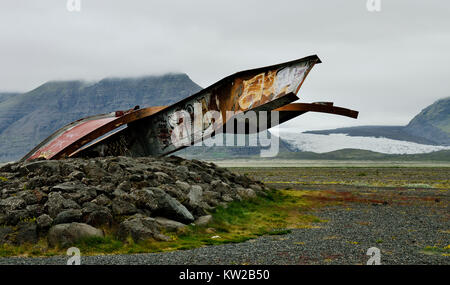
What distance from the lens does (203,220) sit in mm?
15195

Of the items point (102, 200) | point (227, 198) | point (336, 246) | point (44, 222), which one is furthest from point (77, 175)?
point (336, 246)

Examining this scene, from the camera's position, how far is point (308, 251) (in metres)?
11.4

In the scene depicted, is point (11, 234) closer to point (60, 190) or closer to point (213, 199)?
point (60, 190)

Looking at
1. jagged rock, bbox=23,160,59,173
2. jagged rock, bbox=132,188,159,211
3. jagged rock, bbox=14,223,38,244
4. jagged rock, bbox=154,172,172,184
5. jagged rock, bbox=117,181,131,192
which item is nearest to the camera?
jagged rock, bbox=14,223,38,244

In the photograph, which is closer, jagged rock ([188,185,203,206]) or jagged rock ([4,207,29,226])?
jagged rock ([4,207,29,226])

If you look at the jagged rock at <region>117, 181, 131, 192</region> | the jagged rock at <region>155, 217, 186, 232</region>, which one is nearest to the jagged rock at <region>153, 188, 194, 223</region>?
the jagged rock at <region>155, 217, 186, 232</region>

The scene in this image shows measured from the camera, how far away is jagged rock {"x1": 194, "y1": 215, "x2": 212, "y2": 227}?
1493cm

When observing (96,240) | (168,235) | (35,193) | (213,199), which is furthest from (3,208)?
(213,199)

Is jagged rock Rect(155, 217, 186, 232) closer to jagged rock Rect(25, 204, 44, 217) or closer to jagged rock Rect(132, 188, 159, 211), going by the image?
jagged rock Rect(132, 188, 159, 211)

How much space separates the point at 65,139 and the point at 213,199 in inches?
365

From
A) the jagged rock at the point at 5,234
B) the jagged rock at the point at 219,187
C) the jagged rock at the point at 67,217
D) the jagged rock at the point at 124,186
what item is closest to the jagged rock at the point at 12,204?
the jagged rock at the point at 5,234

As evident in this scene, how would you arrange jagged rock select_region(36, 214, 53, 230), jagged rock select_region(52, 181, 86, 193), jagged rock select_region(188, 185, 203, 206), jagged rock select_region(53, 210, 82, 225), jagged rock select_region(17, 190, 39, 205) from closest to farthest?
jagged rock select_region(36, 214, 53, 230), jagged rock select_region(53, 210, 82, 225), jagged rock select_region(17, 190, 39, 205), jagged rock select_region(52, 181, 86, 193), jagged rock select_region(188, 185, 203, 206)

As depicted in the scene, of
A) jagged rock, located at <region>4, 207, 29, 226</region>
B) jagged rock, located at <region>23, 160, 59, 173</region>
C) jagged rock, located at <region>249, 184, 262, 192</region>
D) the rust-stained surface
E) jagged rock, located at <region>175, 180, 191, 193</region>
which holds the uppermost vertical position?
the rust-stained surface

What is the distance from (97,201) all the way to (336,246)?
26.3 ft
